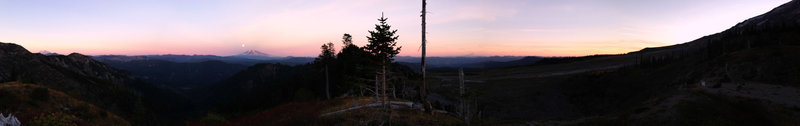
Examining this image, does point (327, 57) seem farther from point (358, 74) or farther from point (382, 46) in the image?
point (382, 46)

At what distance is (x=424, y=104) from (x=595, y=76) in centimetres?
6214

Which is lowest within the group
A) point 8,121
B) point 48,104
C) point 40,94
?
point 48,104

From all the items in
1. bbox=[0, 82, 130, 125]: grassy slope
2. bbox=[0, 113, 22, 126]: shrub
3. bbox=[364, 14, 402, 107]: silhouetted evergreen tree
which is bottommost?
bbox=[0, 82, 130, 125]: grassy slope

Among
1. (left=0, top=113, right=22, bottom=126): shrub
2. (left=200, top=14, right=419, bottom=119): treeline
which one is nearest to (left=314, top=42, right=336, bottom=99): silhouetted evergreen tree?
(left=200, top=14, right=419, bottom=119): treeline

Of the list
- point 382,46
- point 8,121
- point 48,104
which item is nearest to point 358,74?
point 382,46

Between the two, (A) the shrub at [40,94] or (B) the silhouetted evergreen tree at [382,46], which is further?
(A) the shrub at [40,94]

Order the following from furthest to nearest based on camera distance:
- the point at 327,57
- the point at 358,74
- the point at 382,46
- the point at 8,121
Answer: the point at 327,57 < the point at 358,74 < the point at 382,46 < the point at 8,121

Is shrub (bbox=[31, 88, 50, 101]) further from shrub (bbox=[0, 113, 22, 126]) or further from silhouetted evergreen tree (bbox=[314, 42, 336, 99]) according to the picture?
silhouetted evergreen tree (bbox=[314, 42, 336, 99])

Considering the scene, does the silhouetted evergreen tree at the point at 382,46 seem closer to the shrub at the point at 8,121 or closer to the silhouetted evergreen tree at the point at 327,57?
the shrub at the point at 8,121

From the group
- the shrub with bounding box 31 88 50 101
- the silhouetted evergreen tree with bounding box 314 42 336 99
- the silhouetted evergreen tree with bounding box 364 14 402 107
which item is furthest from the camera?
the silhouetted evergreen tree with bounding box 314 42 336 99

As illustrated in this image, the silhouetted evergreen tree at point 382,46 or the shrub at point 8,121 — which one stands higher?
the silhouetted evergreen tree at point 382,46

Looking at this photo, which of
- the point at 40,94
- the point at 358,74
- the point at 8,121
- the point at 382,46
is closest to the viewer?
the point at 8,121

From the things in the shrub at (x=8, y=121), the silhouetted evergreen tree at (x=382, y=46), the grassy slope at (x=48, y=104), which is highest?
the silhouetted evergreen tree at (x=382, y=46)

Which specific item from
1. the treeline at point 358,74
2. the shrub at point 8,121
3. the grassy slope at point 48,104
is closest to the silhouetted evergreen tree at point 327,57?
the treeline at point 358,74
